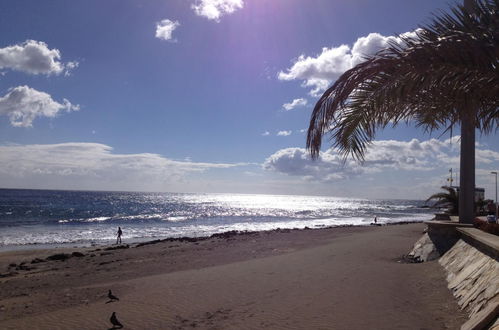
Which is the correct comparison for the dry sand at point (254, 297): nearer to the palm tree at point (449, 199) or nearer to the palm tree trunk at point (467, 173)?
the palm tree trunk at point (467, 173)

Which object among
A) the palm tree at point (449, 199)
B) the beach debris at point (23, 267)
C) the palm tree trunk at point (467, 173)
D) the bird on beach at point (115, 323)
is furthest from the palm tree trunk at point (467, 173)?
the beach debris at point (23, 267)

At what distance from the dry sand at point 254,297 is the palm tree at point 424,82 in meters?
3.46

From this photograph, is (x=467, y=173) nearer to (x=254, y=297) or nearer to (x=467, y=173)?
(x=467, y=173)

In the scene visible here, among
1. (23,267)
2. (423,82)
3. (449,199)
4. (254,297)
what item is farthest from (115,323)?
(449,199)

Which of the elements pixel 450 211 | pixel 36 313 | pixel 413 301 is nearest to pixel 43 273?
pixel 36 313

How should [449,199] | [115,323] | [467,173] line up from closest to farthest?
1. [115,323]
2. [467,173]
3. [449,199]

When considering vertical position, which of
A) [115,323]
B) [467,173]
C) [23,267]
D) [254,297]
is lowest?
[23,267]

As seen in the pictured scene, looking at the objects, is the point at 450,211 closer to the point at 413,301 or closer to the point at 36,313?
the point at 413,301

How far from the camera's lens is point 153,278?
40.5 feet

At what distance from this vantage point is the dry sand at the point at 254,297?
7488 millimetres

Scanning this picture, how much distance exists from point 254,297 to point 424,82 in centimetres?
643

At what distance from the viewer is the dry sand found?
749cm

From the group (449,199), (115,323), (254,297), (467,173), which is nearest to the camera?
(115,323)

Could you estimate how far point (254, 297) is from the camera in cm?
931
